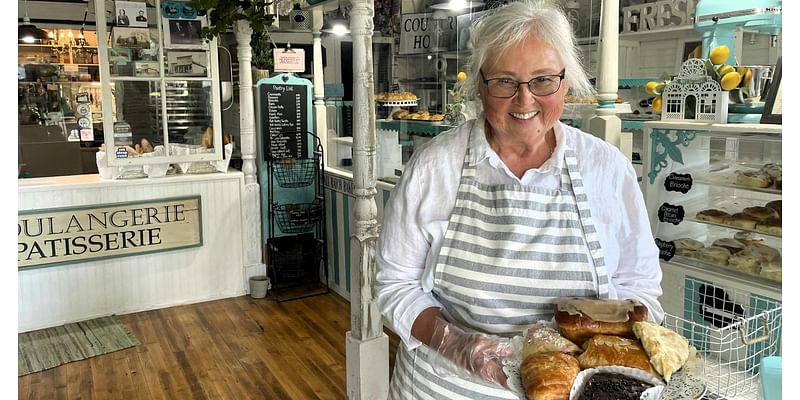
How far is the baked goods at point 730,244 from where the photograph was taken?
8.17 ft

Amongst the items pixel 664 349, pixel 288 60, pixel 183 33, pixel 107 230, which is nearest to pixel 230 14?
pixel 183 33

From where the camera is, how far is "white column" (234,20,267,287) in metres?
5.08

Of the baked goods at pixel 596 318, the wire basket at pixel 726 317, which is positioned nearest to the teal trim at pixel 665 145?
the wire basket at pixel 726 317

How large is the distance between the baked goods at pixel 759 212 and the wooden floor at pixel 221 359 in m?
2.18

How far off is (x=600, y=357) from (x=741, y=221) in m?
1.64

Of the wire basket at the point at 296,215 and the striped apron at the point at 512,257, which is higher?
the striped apron at the point at 512,257

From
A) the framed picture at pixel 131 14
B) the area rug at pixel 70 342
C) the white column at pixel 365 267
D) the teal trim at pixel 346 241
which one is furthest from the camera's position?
Answer: the teal trim at pixel 346 241

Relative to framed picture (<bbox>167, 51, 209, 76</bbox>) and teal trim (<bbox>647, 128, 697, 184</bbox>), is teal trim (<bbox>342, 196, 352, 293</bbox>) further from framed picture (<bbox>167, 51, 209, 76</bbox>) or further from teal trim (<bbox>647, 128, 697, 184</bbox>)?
teal trim (<bbox>647, 128, 697, 184</bbox>)

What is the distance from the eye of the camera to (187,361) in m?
3.91

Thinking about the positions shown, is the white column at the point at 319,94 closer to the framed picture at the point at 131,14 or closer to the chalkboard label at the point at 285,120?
the chalkboard label at the point at 285,120

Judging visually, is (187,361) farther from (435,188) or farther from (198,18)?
(435,188)

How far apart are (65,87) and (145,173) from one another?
4500mm

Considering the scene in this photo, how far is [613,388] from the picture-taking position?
1.03 metres

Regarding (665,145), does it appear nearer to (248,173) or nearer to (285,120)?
(285,120)
